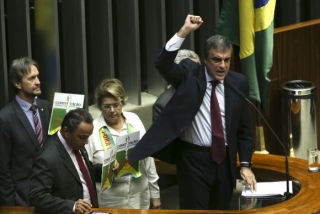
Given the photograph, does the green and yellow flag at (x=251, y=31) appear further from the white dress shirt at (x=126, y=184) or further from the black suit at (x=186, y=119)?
the black suit at (x=186, y=119)

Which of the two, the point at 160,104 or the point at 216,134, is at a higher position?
the point at 160,104

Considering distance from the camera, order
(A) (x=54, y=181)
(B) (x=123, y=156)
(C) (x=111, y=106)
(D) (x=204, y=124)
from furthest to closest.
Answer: (C) (x=111, y=106)
(B) (x=123, y=156)
(D) (x=204, y=124)
(A) (x=54, y=181)

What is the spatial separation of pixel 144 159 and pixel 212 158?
726 mm

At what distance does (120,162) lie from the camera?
286 inches

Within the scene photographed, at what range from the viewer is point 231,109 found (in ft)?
23.4

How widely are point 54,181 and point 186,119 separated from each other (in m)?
1.00

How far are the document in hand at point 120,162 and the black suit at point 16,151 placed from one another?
25.6 inches

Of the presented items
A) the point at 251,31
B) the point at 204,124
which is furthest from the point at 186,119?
the point at 251,31

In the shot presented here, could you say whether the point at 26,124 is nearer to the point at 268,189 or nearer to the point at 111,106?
the point at 111,106

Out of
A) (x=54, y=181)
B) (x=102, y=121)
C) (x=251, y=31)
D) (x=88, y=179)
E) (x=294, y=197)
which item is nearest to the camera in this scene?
(x=54, y=181)

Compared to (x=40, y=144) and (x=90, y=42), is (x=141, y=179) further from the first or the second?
(x=90, y=42)

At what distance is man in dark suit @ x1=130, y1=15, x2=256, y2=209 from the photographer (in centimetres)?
706

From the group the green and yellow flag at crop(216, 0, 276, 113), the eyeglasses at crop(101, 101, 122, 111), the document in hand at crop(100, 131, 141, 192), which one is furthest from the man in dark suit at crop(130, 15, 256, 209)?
the green and yellow flag at crop(216, 0, 276, 113)

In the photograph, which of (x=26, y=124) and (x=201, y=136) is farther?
(x=26, y=124)
